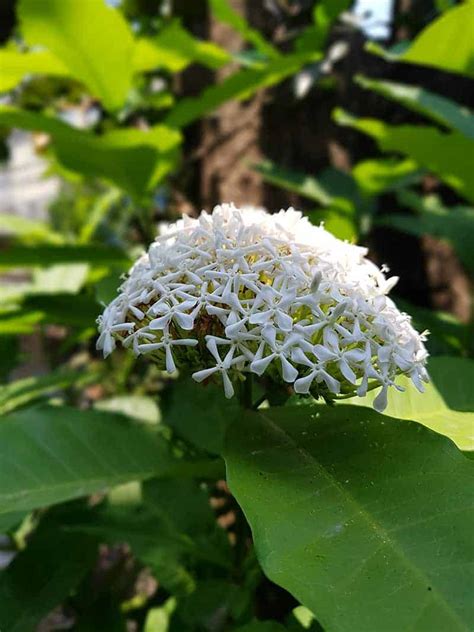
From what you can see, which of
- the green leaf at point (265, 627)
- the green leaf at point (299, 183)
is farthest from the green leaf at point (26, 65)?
the green leaf at point (265, 627)

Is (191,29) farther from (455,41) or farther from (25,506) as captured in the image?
(25,506)

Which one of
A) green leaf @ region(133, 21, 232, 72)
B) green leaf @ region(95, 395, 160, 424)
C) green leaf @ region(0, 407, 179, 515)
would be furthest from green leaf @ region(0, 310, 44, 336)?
green leaf @ region(133, 21, 232, 72)

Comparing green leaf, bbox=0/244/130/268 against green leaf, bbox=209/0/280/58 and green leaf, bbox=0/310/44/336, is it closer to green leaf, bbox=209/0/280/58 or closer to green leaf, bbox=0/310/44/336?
green leaf, bbox=0/310/44/336

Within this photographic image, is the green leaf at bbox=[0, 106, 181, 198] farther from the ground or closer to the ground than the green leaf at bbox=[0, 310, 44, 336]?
farther from the ground

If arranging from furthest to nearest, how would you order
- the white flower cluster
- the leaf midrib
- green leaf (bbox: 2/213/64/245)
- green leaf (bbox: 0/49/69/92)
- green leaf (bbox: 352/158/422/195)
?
green leaf (bbox: 2/213/64/245), green leaf (bbox: 352/158/422/195), green leaf (bbox: 0/49/69/92), the white flower cluster, the leaf midrib

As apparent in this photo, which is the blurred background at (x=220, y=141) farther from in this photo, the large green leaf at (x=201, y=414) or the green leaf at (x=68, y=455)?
the green leaf at (x=68, y=455)

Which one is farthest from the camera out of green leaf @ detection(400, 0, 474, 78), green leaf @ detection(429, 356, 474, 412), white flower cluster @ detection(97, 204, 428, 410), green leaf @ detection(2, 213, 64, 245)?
green leaf @ detection(2, 213, 64, 245)

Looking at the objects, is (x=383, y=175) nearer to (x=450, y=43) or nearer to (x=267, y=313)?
(x=450, y=43)

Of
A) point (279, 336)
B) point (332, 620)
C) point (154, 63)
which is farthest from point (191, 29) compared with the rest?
point (332, 620)
